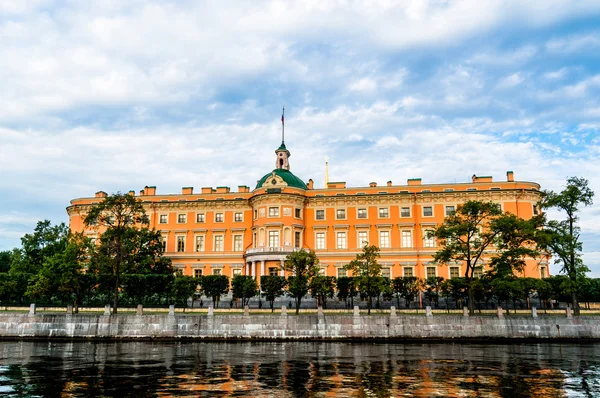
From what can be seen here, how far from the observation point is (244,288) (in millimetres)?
47750

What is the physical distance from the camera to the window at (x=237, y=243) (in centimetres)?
6544

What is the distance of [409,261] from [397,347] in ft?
94.4

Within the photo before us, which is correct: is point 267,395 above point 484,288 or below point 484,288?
below

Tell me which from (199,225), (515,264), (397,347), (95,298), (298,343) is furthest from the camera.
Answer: (199,225)

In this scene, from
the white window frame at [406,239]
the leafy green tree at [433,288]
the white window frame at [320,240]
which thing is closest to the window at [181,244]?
A: the white window frame at [320,240]

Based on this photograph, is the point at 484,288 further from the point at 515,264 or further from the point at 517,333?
the point at 517,333

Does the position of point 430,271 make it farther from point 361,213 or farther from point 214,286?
point 214,286

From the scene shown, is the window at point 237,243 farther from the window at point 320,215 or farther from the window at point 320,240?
the window at point 320,215

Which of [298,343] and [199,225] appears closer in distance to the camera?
[298,343]

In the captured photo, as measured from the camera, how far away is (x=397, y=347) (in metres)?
33.0

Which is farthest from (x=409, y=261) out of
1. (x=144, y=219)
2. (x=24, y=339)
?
(x=24, y=339)

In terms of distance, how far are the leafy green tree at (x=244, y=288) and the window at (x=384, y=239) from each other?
66.6 feet

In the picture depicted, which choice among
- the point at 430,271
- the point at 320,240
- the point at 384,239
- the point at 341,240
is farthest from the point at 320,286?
the point at 430,271

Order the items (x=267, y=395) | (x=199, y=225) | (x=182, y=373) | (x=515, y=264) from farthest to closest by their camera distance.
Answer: (x=199, y=225)
(x=515, y=264)
(x=182, y=373)
(x=267, y=395)
